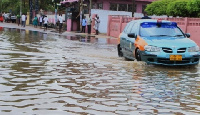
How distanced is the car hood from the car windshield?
1.41 ft

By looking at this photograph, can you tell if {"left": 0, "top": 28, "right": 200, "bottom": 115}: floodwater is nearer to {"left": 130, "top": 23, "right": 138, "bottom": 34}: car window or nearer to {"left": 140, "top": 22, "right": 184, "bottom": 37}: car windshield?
{"left": 140, "top": 22, "right": 184, "bottom": 37}: car windshield

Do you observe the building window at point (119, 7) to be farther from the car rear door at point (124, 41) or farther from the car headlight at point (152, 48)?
the car headlight at point (152, 48)

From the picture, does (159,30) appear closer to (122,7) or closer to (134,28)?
(134,28)

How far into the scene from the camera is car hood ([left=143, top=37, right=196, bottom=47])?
449 inches

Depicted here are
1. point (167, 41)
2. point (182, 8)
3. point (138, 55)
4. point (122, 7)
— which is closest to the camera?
point (167, 41)

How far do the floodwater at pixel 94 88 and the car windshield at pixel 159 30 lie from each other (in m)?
1.12

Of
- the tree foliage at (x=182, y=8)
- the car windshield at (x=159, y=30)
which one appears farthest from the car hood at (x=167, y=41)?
the tree foliage at (x=182, y=8)

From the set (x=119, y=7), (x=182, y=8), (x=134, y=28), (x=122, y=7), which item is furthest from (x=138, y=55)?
(x=122, y=7)

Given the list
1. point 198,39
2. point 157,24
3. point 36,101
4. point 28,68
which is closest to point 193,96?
point 36,101

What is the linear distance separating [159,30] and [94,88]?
532 cm

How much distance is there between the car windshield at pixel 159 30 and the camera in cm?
1248

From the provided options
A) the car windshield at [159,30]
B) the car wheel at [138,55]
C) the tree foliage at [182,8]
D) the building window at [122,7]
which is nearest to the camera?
the car wheel at [138,55]

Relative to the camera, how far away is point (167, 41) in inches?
457

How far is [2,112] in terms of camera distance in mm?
5789
